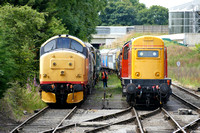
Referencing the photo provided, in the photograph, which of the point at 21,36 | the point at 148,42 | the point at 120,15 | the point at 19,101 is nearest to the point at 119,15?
the point at 120,15

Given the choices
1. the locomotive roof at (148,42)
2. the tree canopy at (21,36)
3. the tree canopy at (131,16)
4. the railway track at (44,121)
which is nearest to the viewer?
the railway track at (44,121)

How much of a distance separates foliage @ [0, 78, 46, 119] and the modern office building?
53.8m

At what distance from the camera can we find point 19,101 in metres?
15.6

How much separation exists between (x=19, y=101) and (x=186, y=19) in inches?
2293

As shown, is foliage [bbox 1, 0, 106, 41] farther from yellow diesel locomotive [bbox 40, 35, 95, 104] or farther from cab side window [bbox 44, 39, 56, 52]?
yellow diesel locomotive [bbox 40, 35, 95, 104]

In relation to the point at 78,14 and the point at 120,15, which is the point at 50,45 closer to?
the point at 78,14

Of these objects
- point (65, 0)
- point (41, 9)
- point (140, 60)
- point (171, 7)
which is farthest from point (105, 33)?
point (140, 60)

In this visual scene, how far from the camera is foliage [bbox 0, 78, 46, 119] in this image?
1344 cm

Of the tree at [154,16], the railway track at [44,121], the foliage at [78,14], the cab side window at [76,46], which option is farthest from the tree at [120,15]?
the railway track at [44,121]

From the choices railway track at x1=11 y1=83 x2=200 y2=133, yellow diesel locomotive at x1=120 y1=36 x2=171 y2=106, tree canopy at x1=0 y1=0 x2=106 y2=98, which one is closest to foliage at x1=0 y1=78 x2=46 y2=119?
tree canopy at x1=0 y1=0 x2=106 y2=98

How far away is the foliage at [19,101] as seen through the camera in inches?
529

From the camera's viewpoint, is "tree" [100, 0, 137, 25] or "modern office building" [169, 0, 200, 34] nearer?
"modern office building" [169, 0, 200, 34]

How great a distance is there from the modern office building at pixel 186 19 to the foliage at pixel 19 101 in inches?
2116

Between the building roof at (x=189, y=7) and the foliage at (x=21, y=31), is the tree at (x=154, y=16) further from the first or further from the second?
the foliage at (x=21, y=31)
